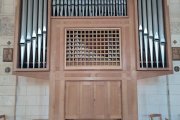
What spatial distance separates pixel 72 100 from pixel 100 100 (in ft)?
1.71

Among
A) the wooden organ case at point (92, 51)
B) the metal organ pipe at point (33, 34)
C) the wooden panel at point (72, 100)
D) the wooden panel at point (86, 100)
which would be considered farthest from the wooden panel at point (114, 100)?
the metal organ pipe at point (33, 34)

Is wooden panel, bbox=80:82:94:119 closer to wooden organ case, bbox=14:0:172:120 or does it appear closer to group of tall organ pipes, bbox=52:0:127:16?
wooden organ case, bbox=14:0:172:120

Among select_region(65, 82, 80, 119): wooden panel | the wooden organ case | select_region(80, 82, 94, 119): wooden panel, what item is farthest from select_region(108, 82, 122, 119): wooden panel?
select_region(65, 82, 80, 119): wooden panel

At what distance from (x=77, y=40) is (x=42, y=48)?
69cm

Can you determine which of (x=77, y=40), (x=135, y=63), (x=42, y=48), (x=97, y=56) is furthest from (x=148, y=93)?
(x=42, y=48)

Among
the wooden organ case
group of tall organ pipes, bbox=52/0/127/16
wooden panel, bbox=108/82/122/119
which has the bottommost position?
wooden panel, bbox=108/82/122/119

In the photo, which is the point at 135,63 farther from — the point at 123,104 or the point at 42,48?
the point at 42,48

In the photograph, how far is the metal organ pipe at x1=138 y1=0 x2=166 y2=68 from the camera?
5418 mm

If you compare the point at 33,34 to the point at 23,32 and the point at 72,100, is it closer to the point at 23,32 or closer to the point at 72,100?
the point at 23,32

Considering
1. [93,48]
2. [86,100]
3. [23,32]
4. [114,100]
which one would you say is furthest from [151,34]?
[23,32]

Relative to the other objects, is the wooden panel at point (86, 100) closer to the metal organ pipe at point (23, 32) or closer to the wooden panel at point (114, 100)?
the wooden panel at point (114, 100)

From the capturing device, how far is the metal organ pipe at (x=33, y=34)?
5422 millimetres

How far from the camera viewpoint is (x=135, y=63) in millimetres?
5375

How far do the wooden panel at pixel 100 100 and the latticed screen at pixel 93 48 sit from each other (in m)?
0.36
